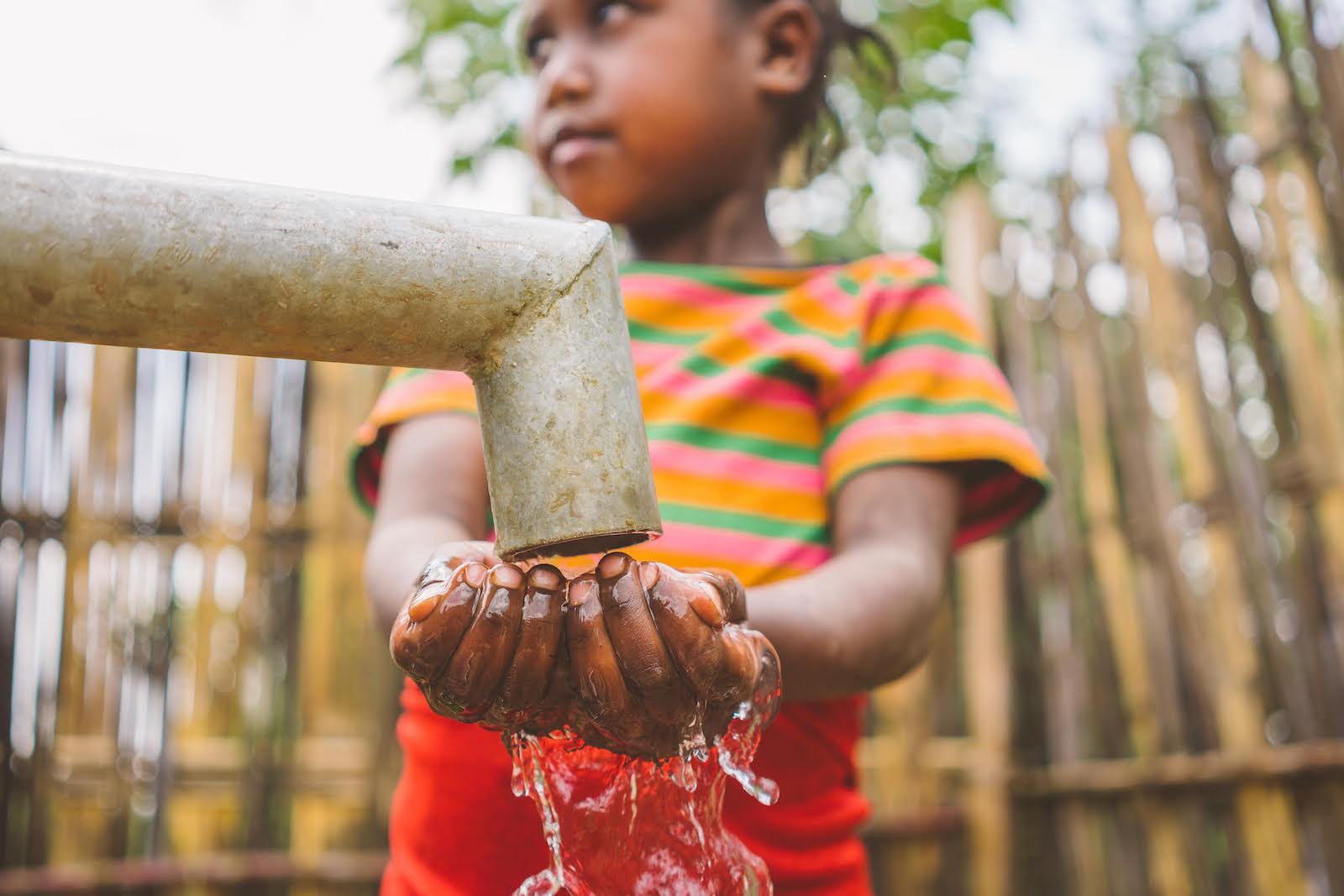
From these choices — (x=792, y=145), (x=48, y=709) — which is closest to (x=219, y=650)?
(x=48, y=709)

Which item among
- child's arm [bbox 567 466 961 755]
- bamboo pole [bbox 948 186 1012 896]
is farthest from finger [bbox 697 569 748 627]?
bamboo pole [bbox 948 186 1012 896]

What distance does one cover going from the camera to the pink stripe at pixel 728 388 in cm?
115

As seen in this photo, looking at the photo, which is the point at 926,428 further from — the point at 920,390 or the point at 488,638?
the point at 488,638

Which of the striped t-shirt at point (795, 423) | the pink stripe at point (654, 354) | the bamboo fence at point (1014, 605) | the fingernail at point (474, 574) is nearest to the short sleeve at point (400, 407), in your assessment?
the striped t-shirt at point (795, 423)

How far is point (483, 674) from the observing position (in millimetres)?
618

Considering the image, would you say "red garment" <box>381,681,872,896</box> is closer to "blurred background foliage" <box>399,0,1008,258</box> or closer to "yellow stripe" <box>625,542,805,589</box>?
"yellow stripe" <box>625,542,805,589</box>

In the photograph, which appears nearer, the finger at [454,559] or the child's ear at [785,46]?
the finger at [454,559]

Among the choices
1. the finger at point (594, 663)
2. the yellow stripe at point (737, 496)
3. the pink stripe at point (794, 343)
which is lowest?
the finger at point (594, 663)

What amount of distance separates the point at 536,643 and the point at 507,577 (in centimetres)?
4

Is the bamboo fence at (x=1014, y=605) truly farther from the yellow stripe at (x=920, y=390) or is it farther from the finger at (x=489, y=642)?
the finger at (x=489, y=642)

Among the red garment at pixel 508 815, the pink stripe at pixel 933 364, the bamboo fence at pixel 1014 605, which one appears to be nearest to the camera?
the red garment at pixel 508 815

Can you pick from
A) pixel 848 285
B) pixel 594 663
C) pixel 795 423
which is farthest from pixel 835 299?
pixel 594 663

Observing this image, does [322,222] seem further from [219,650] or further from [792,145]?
[219,650]

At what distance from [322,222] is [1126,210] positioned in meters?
2.47
